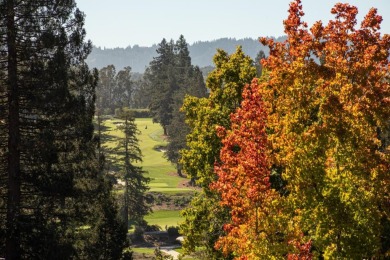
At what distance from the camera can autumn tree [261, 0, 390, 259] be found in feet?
33.0

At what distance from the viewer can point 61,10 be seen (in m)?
20.0

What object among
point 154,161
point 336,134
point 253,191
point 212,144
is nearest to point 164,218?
point 154,161

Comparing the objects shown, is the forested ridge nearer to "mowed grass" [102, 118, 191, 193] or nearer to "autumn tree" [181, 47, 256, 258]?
"autumn tree" [181, 47, 256, 258]

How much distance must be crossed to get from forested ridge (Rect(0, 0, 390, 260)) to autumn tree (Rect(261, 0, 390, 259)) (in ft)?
0.11

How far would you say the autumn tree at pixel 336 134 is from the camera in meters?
10.1

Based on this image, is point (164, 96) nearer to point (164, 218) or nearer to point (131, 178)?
point (164, 218)

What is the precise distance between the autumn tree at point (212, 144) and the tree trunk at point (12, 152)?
8.12m

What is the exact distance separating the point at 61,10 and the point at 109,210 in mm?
12425

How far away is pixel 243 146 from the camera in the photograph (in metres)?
13.8

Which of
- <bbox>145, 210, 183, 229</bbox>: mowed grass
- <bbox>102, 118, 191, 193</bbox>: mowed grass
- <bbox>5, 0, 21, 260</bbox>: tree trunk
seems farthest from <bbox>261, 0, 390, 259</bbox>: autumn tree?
<bbox>102, 118, 191, 193</bbox>: mowed grass

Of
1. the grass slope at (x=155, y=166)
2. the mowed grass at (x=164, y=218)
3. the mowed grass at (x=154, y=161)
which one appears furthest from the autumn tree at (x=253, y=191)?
the mowed grass at (x=154, y=161)

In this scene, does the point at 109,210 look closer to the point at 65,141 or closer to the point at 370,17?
the point at 65,141

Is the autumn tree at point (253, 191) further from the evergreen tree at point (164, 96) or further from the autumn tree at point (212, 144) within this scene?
the evergreen tree at point (164, 96)

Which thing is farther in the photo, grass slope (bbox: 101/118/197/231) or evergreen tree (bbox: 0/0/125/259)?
grass slope (bbox: 101/118/197/231)
